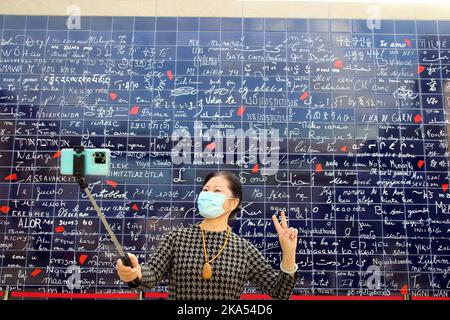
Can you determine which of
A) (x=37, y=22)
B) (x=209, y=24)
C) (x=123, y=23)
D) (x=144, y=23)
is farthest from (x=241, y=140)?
(x=37, y=22)

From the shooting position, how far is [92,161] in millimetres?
1613

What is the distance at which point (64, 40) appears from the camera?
3.65 meters

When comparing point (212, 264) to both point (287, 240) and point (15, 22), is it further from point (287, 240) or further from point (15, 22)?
point (15, 22)

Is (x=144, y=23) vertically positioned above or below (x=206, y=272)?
above

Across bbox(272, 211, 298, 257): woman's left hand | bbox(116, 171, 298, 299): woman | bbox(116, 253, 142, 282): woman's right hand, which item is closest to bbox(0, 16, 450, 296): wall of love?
bbox(116, 171, 298, 299): woman

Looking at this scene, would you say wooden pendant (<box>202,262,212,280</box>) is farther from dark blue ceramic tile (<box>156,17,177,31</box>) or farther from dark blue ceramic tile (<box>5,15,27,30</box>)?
dark blue ceramic tile (<box>5,15,27,30</box>)

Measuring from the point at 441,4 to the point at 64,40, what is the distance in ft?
10.0

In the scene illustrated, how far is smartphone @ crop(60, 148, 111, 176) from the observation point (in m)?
1.61

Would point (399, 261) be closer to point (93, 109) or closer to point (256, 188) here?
point (256, 188)

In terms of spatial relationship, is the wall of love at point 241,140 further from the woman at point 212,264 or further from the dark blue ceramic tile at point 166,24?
the woman at point 212,264

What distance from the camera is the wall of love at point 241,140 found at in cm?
335

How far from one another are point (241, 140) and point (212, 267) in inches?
68.1
